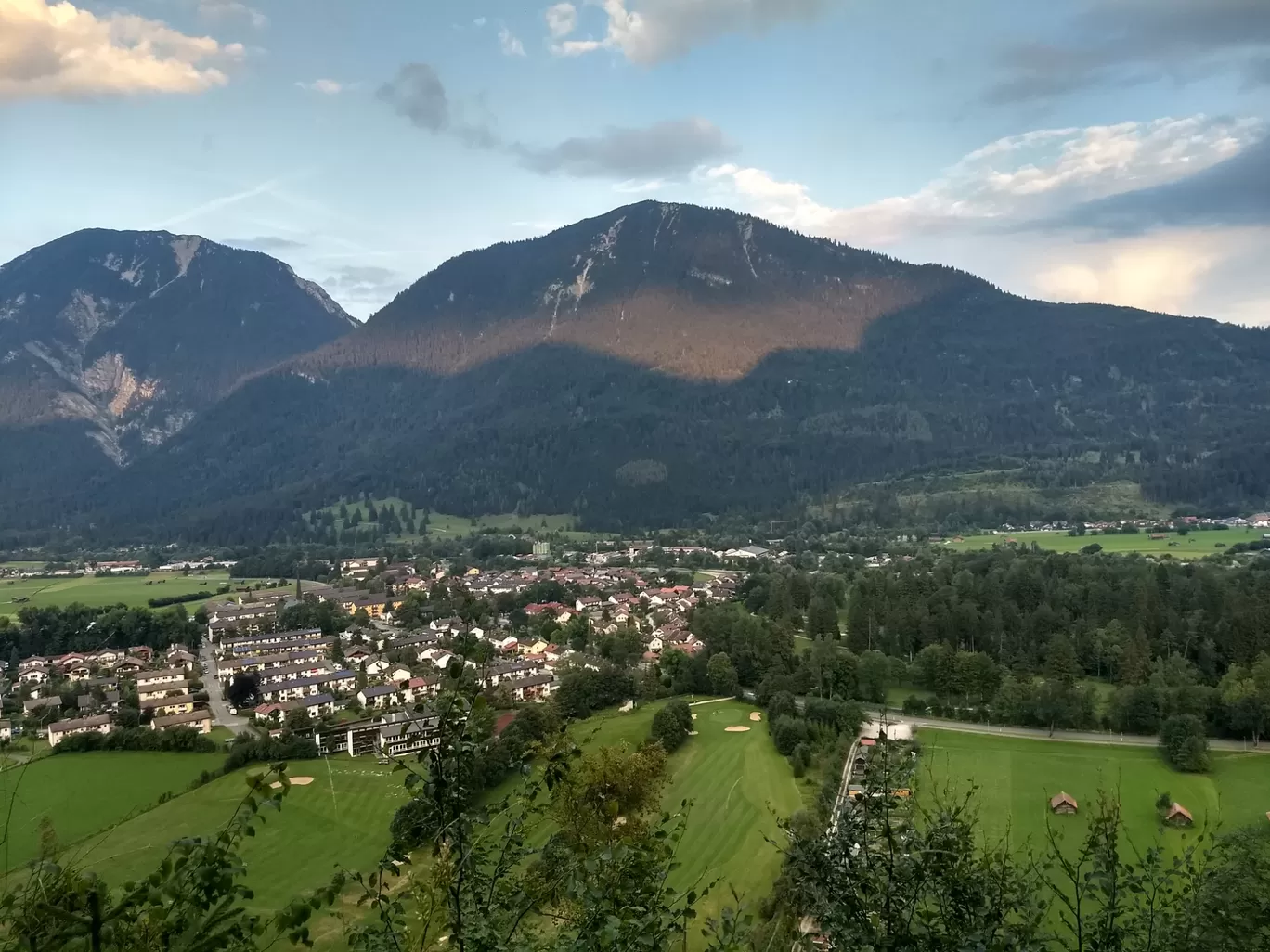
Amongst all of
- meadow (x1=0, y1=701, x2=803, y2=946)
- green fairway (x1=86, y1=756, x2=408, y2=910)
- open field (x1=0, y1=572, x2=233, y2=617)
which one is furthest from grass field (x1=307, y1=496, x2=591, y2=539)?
green fairway (x1=86, y1=756, x2=408, y2=910)

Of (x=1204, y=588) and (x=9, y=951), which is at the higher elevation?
(x=9, y=951)

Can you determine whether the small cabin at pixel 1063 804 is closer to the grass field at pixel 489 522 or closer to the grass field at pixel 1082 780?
the grass field at pixel 1082 780

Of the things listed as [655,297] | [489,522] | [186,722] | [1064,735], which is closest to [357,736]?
[186,722]

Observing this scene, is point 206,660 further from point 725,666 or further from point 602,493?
point 602,493

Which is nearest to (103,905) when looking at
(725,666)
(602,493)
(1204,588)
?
(725,666)

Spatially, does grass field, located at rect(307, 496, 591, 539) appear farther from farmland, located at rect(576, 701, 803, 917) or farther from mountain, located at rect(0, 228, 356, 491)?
mountain, located at rect(0, 228, 356, 491)

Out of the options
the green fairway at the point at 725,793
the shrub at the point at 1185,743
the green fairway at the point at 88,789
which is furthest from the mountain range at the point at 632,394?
the green fairway at the point at 88,789

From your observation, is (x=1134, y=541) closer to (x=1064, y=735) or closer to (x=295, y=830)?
(x=1064, y=735)
